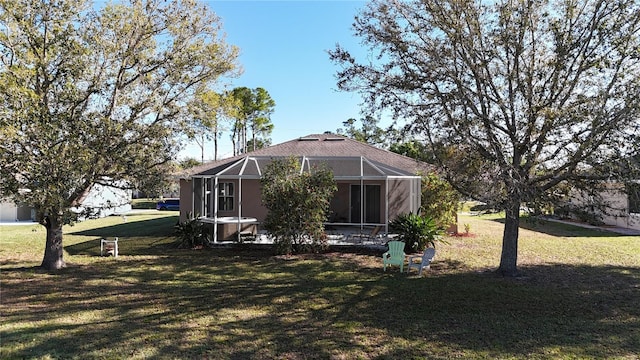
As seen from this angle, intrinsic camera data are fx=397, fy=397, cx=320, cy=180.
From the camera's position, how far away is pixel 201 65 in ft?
39.5

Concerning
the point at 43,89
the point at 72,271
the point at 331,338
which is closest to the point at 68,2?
the point at 43,89

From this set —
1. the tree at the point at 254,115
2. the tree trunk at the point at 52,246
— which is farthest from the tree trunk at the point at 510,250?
the tree at the point at 254,115

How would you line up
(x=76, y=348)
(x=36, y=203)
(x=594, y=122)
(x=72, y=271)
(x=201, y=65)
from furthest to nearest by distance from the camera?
1. (x=201, y=65)
2. (x=72, y=271)
3. (x=36, y=203)
4. (x=594, y=122)
5. (x=76, y=348)

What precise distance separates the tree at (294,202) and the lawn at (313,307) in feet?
2.48

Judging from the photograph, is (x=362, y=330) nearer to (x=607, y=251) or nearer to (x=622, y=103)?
(x=622, y=103)

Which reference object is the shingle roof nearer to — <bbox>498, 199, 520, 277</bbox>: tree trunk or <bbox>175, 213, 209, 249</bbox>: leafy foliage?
<bbox>175, 213, 209, 249</bbox>: leafy foliage

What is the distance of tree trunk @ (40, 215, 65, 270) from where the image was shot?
10844mm

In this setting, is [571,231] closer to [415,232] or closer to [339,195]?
[415,232]

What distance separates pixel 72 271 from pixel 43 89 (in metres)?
4.85

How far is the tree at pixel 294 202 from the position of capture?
12781 mm

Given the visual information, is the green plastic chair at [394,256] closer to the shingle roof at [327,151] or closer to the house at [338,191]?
the house at [338,191]

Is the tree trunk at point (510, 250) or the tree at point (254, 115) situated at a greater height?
the tree at point (254, 115)

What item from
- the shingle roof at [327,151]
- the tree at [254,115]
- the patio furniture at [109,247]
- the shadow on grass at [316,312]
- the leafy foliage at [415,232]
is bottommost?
the shadow on grass at [316,312]

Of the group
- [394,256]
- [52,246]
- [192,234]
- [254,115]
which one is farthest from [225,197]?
[254,115]
